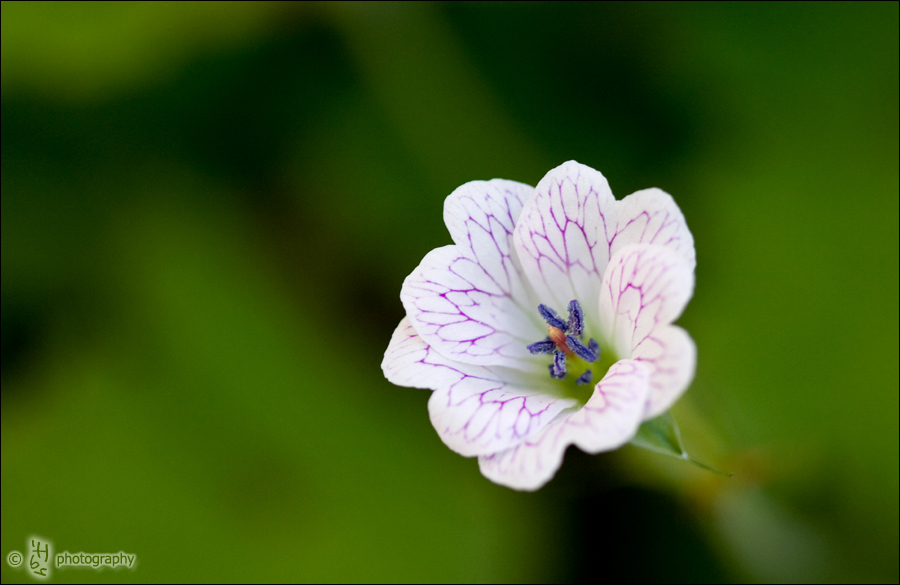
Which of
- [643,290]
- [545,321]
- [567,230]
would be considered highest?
[567,230]

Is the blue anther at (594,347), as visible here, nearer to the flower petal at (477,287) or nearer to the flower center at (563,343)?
the flower center at (563,343)

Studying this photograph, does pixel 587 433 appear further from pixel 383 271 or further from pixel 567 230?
pixel 383 271

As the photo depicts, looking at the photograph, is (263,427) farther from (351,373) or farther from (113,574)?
(113,574)

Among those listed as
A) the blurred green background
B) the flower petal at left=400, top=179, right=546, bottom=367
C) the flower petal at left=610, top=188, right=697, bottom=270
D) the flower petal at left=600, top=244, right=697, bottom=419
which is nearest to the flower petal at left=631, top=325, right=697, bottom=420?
the flower petal at left=600, top=244, right=697, bottom=419

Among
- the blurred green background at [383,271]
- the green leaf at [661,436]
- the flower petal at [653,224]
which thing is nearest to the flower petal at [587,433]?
the green leaf at [661,436]

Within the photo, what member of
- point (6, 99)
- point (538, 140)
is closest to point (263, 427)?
point (538, 140)

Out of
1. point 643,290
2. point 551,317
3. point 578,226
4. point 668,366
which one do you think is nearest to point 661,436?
point 668,366
